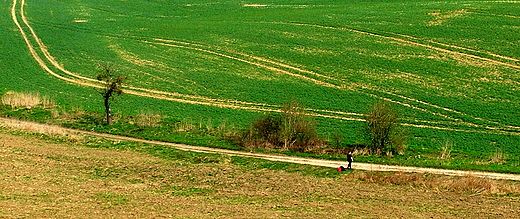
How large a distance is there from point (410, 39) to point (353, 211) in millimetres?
49042

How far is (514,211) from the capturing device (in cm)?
3588

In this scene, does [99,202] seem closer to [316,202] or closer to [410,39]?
[316,202]

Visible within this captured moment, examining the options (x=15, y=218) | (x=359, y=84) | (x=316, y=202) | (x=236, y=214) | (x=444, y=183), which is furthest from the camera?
(x=359, y=84)

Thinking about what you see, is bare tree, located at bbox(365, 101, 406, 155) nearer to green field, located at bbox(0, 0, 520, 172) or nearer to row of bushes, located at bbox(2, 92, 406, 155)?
row of bushes, located at bbox(2, 92, 406, 155)

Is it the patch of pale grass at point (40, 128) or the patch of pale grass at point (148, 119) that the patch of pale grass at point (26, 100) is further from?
the patch of pale grass at point (148, 119)

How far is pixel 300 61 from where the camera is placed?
244 ft

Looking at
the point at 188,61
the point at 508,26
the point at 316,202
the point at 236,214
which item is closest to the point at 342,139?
the point at 316,202

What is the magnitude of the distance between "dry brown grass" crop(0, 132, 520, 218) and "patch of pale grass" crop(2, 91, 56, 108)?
1571cm

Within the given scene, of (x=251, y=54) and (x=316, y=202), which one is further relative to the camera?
(x=251, y=54)

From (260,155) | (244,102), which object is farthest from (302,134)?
(244,102)

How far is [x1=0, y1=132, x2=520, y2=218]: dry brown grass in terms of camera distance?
3497 centimetres

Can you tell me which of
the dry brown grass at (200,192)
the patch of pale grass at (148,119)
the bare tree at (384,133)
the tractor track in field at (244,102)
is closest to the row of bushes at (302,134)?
the bare tree at (384,133)

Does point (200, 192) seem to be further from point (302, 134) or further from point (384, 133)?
point (384, 133)

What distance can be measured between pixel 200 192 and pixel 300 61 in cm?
3810
